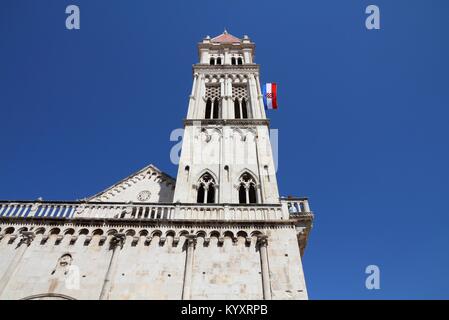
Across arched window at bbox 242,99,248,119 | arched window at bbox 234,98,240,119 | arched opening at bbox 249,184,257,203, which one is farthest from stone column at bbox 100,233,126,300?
arched window at bbox 234,98,240,119

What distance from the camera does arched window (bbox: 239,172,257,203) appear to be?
57.8 ft

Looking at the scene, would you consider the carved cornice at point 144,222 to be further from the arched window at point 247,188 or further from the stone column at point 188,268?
the arched window at point 247,188

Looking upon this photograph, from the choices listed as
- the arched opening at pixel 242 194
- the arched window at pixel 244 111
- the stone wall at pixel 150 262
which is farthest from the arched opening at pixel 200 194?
the arched window at pixel 244 111

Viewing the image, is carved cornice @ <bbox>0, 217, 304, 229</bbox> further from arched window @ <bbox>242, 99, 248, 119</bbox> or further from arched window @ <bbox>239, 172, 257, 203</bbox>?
arched window @ <bbox>242, 99, 248, 119</bbox>

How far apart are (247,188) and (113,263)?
846 centimetres

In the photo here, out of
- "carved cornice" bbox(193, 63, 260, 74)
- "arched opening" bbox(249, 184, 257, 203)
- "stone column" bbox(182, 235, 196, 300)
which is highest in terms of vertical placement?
"carved cornice" bbox(193, 63, 260, 74)

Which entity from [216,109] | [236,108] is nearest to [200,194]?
[216,109]

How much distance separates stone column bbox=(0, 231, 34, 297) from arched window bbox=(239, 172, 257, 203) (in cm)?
1096

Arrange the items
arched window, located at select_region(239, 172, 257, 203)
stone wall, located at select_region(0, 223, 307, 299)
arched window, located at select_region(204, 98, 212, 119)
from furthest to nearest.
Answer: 1. arched window, located at select_region(204, 98, 212, 119)
2. arched window, located at select_region(239, 172, 257, 203)
3. stone wall, located at select_region(0, 223, 307, 299)

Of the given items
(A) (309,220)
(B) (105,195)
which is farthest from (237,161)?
(B) (105,195)

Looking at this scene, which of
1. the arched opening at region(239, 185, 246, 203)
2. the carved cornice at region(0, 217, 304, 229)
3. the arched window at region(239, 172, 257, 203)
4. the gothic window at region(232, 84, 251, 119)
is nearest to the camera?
the carved cornice at region(0, 217, 304, 229)

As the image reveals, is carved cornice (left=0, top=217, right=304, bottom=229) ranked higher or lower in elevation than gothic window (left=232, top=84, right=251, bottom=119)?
lower

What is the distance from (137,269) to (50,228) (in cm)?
497
